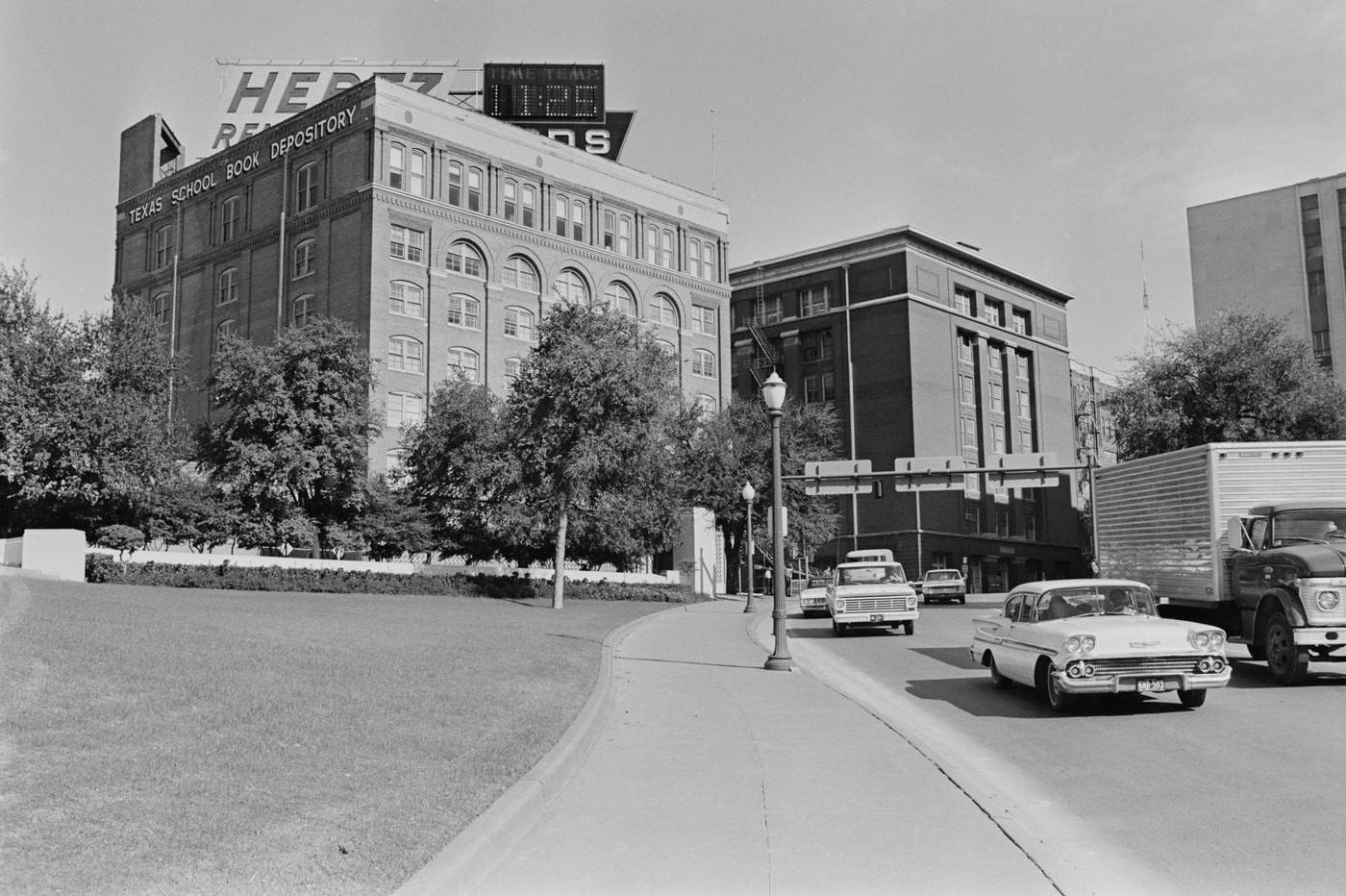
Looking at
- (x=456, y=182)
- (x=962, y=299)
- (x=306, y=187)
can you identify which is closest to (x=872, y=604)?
(x=456, y=182)

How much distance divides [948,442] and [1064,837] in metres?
76.3

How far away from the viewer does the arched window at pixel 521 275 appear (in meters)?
62.4

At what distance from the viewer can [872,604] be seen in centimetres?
2542

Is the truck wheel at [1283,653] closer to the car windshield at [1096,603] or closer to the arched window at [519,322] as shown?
the car windshield at [1096,603]

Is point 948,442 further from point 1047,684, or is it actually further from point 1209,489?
point 1047,684

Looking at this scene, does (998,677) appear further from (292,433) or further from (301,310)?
(301,310)

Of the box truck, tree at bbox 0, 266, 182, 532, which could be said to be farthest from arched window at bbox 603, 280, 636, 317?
the box truck

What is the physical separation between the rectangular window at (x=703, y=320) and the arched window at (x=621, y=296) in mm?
5436

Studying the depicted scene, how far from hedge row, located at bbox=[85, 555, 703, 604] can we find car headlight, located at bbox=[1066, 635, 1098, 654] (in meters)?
26.3

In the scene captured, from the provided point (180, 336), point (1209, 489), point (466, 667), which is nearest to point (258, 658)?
point (466, 667)

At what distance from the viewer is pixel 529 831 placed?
24.1 feet

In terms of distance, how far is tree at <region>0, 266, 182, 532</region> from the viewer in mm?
32906

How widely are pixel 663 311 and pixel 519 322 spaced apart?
11816 millimetres

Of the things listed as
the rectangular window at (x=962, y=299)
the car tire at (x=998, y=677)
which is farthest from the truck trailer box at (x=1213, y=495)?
the rectangular window at (x=962, y=299)
